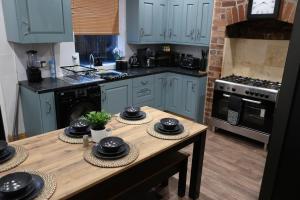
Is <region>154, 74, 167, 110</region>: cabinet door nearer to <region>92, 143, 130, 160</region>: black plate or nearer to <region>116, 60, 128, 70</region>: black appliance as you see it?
<region>116, 60, 128, 70</region>: black appliance

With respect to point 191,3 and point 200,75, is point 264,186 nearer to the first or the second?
point 200,75

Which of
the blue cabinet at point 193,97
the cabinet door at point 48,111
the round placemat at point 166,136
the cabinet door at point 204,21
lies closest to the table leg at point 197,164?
the round placemat at point 166,136

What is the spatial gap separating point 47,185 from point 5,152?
0.45 m

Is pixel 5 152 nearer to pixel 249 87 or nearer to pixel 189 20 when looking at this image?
pixel 249 87

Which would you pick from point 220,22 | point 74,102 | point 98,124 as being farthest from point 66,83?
point 220,22

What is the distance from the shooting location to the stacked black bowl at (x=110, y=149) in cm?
146

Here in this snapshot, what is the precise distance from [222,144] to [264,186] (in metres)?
1.75

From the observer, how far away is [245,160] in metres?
3.10

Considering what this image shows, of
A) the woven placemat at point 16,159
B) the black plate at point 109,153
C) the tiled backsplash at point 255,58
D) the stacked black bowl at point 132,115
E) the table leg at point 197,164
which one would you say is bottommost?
the table leg at point 197,164

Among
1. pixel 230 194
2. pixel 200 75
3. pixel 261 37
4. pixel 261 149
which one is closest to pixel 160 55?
pixel 200 75

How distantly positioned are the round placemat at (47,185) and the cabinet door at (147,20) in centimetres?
318

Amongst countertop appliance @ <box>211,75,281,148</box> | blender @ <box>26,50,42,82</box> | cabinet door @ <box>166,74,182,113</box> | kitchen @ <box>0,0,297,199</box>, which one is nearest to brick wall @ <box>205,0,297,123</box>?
kitchen @ <box>0,0,297,199</box>

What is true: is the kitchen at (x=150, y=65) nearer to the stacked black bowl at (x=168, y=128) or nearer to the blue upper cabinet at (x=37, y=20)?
the blue upper cabinet at (x=37, y=20)

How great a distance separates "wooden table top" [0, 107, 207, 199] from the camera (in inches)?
48.5
